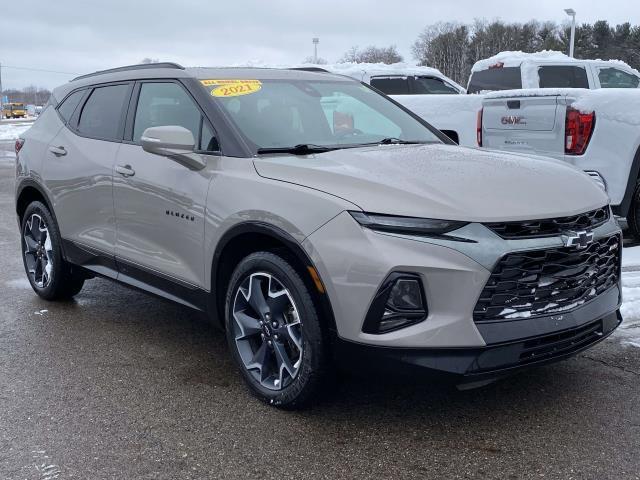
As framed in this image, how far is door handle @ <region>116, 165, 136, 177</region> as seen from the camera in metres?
4.53

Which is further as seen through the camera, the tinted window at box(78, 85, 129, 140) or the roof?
the tinted window at box(78, 85, 129, 140)

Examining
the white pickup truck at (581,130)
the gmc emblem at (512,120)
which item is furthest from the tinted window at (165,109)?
the gmc emblem at (512,120)

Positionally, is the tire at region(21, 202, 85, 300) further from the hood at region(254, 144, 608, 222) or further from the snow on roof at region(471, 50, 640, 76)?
the snow on roof at region(471, 50, 640, 76)

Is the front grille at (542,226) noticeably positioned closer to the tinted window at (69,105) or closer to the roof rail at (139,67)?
the roof rail at (139,67)

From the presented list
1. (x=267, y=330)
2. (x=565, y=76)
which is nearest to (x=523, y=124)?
(x=267, y=330)

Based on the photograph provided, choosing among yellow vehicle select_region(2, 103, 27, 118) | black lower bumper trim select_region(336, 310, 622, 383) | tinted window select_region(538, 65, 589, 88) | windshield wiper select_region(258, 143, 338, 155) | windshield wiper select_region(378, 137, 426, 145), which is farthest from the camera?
yellow vehicle select_region(2, 103, 27, 118)

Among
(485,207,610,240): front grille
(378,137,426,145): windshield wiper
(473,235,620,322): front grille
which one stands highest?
(378,137,426,145): windshield wiper

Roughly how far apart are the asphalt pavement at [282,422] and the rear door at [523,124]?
123 inches

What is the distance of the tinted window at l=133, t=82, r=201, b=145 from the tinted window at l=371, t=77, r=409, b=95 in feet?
31.2

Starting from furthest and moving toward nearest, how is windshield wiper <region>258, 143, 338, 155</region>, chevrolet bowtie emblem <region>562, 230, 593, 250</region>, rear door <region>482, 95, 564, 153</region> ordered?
rear door <region>482, 95, 564, 153</region>, windshield wiper <region>258, 143, 338, 155</region>, chevrolet bowtie emblem <region>562, 230, 593, 250</region>

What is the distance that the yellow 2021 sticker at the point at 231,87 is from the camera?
168 inches

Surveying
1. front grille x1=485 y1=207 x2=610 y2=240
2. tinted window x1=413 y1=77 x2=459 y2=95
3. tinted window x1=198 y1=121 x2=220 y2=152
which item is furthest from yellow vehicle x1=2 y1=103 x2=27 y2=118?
front grille x1=485 y1=207 x2=610 y2=240

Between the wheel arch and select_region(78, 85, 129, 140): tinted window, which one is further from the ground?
select_region(78, 85, 129, 140): tinted window

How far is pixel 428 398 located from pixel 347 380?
0.49 m
